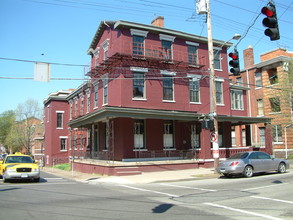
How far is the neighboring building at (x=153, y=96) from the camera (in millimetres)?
22594

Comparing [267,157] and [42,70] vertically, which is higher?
[42,70]

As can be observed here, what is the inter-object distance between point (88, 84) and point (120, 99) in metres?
7.73

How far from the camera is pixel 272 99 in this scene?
1330 inches

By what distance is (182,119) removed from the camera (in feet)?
77.2

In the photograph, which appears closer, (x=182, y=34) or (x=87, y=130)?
(x=182, y=34)

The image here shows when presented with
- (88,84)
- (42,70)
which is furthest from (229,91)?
(42,70)

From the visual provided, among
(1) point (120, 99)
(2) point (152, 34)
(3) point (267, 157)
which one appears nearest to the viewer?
(3) point (267, 157)

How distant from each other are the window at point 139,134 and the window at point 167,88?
127 inches

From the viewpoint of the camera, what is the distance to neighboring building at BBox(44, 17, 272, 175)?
2259 cm

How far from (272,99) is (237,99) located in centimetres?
584

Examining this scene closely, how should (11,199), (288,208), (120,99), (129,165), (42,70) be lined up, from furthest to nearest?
(120,99) → (129,165) → (42,70) → (11,199) → (288,208)

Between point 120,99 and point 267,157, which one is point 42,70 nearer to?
point 120,99

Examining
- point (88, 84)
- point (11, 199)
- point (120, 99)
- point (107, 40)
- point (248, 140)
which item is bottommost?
point (11, 199)

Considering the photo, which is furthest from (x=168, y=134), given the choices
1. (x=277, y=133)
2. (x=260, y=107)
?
(x=260, y=107)
